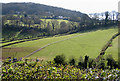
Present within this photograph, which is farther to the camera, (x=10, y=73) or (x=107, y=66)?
(x=107, y=66)

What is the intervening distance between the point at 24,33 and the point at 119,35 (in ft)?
183

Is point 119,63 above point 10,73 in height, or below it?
below

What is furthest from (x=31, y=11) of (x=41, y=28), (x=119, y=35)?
(x=119, y=35)

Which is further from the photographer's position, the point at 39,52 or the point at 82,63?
the point at 39,52

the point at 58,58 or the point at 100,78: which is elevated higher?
the point at 100,78

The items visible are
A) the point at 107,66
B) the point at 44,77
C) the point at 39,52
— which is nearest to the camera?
the point at 44,77

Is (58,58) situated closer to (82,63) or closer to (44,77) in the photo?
(82,63)

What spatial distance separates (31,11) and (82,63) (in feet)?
570

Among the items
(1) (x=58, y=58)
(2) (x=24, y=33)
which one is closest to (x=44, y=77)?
(1) (x=58, y=58)

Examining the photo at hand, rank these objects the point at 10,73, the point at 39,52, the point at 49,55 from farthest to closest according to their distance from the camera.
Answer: the point at 39,52, the point at 49,55, the point at 10,73

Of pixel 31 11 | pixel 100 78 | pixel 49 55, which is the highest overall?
pixel 31 11

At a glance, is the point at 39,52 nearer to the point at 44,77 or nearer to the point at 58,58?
the point at 58,58

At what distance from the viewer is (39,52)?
149 feet

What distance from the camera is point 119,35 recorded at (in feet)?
205
